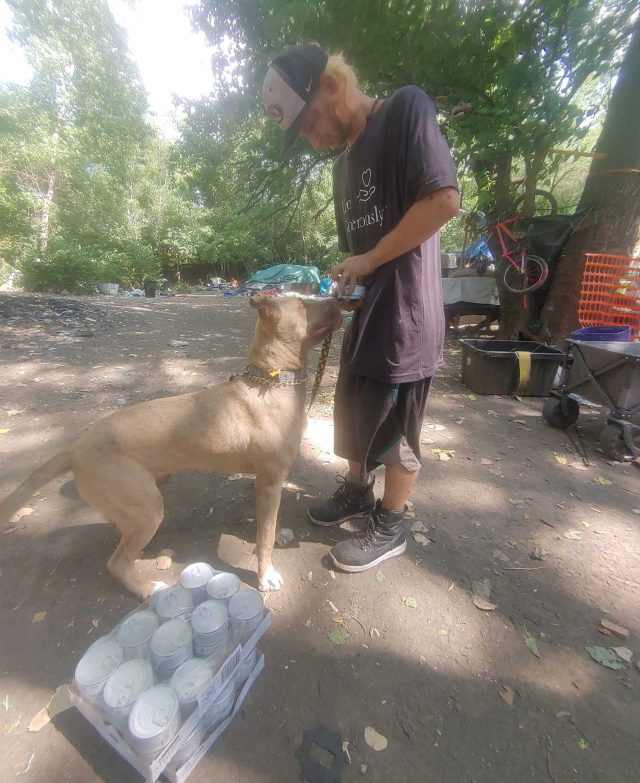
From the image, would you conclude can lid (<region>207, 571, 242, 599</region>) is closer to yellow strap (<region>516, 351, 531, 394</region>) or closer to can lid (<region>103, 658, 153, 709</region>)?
can lid (<region>103, 658, 153, 709</region>)

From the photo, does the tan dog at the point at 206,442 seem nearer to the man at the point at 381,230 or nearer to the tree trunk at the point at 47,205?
the man at the point at 381,230

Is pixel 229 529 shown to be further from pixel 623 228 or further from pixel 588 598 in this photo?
pixel 623 228

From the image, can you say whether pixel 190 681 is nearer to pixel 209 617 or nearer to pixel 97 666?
pixel 209 617

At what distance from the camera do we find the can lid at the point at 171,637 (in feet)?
5.02

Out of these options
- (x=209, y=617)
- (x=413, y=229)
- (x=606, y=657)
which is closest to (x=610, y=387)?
(x=606, y=657)

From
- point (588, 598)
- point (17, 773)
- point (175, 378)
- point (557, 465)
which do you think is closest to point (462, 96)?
point (557, 465)

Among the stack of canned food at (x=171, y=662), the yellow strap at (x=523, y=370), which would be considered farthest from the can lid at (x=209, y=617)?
the yellow strap at (x=523, y=370)

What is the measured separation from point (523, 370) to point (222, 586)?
4.77m

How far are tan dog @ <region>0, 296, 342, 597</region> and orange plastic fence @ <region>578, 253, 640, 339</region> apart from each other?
5.13 m

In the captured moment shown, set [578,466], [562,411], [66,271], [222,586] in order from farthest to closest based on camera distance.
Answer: [66,271]
[562,411]
[578,466]
[222,586]

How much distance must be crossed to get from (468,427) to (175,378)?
4.10 meters

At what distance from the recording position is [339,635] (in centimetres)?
200

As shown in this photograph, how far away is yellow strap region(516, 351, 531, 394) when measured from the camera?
197 inches

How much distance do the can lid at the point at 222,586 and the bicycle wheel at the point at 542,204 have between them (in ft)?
26.5
